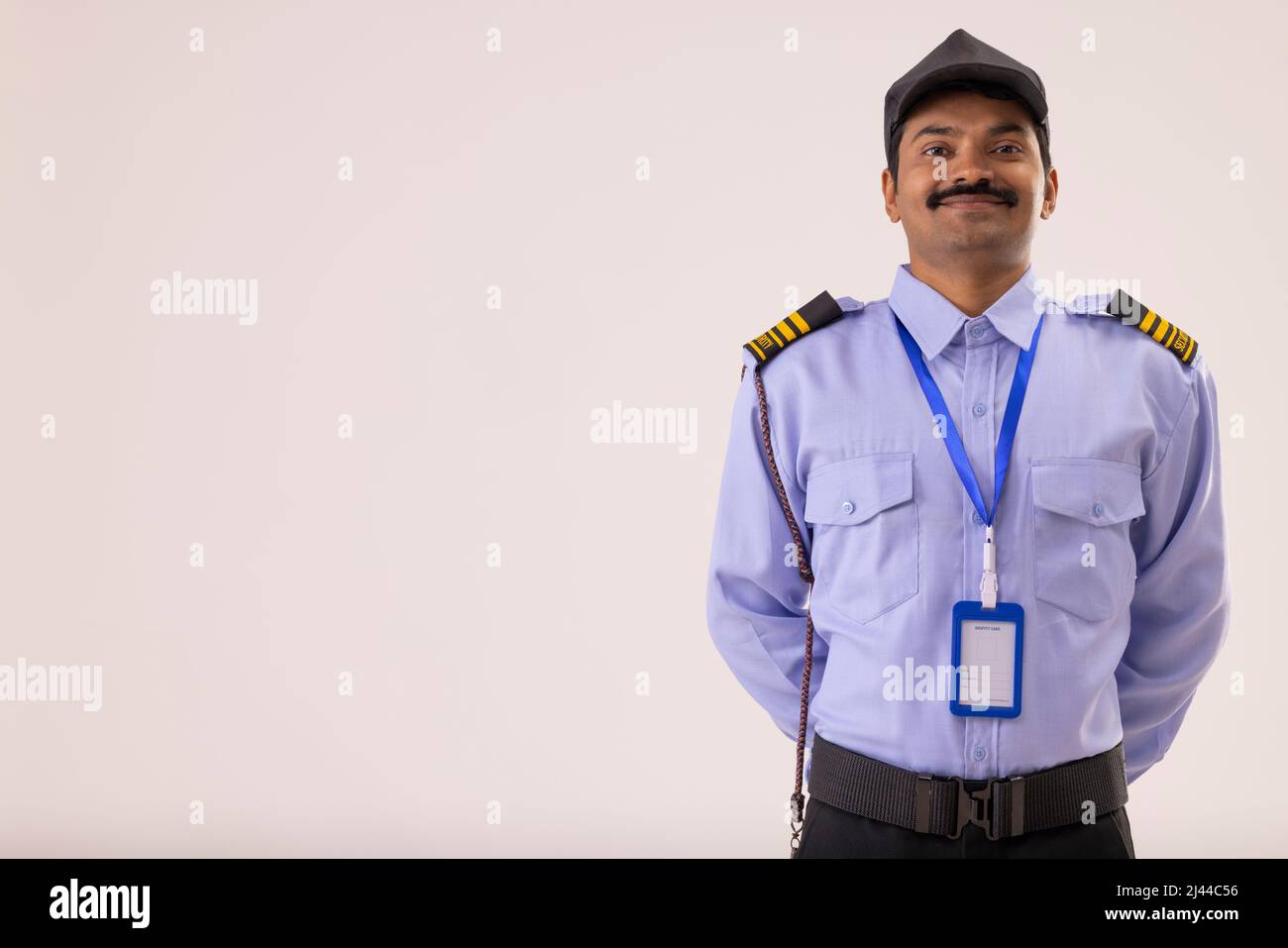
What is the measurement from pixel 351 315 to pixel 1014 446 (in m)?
2.19

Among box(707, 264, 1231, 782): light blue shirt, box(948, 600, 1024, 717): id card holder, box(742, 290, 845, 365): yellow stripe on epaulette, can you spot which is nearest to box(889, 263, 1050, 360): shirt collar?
box(707, 264, 1231, 782): light blue shirt

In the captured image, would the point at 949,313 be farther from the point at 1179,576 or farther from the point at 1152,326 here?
the point at 1179,576

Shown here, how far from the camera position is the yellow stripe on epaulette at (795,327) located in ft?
5.87

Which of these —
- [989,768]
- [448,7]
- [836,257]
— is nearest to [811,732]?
[989,768]

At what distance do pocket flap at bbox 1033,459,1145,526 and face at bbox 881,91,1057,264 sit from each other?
11.9 inches

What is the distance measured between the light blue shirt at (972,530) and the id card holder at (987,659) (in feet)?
0.07

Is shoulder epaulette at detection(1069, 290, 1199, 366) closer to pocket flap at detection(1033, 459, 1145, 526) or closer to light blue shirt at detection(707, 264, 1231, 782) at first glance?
light blue shirt at detection(707, 264, 1231, 782)

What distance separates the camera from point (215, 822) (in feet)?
11.1

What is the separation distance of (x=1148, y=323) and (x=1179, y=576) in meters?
0.36

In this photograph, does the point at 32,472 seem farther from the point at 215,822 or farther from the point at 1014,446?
the point at 1014,446

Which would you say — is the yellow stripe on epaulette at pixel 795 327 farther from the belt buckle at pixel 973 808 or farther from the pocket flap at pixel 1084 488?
the belt buckle at pixel 973 808

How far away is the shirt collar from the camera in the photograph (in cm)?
A: 168

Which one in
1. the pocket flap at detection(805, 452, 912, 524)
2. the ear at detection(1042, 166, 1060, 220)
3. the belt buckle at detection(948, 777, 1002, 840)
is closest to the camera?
the belt buckle at detection(948, 777, 1002, 840)

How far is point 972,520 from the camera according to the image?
1615mm
